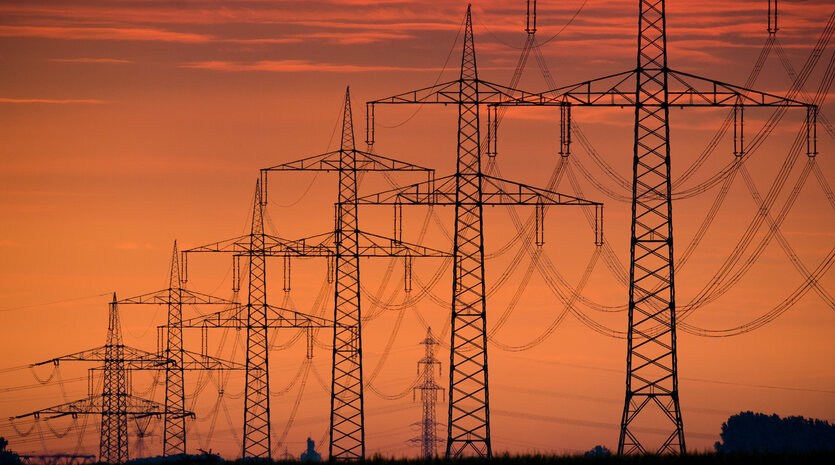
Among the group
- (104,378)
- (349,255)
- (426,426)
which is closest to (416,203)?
(349,255)

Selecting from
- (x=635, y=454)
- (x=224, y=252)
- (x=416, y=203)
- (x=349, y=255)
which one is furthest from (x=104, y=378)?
(x=635, y=454)

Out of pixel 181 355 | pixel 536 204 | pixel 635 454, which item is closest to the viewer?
pixel 635 454

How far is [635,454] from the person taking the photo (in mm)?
74125

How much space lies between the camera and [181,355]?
120875 millimetres

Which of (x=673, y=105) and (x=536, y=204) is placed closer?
(x=673, y=105)

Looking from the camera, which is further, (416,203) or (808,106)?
(416,203)

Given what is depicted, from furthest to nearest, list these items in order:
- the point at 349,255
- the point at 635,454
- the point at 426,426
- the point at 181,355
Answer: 1. the point at 426,426
2. the point at 181,355
3. the point at 349,255
4. the point at 635,454

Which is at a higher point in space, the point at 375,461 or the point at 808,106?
the point at 808,106

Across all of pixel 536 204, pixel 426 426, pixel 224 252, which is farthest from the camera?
pixel 426 426

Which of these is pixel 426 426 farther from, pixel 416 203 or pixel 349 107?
pixel 416 203

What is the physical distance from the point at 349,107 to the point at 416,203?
52.1 ft

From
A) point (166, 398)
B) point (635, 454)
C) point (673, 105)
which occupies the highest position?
point (673, 105)

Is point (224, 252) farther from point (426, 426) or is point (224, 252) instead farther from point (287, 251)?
point (426, 426)

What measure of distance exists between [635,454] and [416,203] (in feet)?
60.0
